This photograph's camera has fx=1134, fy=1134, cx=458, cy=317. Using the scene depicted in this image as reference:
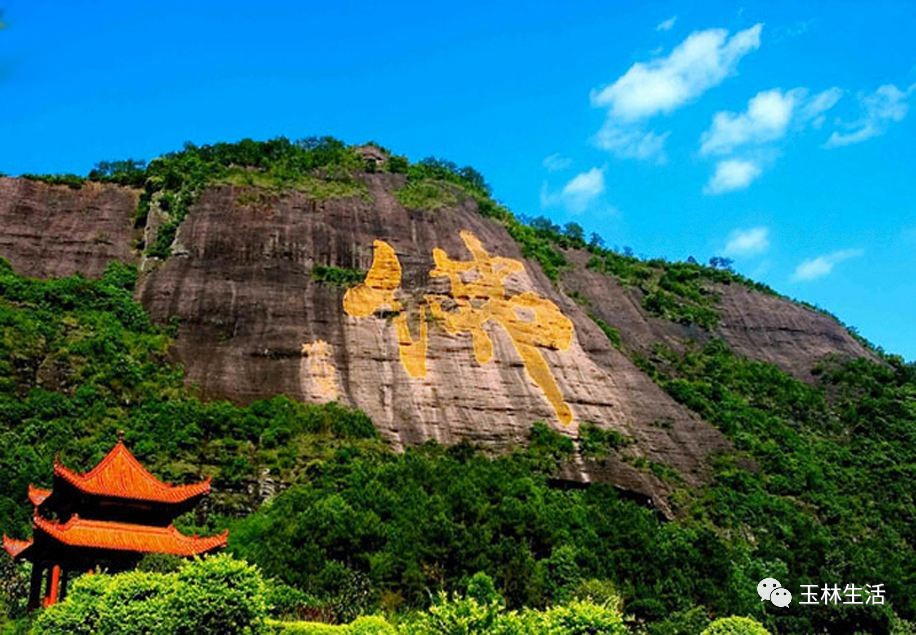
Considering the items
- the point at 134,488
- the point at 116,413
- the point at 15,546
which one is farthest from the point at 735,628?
the point at 116,413

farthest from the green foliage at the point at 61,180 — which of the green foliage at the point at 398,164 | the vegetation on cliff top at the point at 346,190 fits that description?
the green foliage at the point at 398,164

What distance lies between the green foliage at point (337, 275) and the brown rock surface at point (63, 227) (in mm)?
8737

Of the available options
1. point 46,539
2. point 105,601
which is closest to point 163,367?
point 46,539

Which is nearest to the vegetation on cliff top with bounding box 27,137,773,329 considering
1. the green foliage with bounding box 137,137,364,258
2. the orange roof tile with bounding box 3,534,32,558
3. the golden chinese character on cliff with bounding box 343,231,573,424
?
the green foliage with bounding box 137,137,364,258

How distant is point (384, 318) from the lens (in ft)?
155

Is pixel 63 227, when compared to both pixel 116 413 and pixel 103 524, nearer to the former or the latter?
pixel 116 413

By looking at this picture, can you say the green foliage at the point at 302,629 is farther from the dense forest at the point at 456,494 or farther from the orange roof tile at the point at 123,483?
the orange roof tile at the point at 123,483

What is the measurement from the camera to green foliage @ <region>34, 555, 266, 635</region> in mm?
19953

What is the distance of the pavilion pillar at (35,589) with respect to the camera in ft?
77.3

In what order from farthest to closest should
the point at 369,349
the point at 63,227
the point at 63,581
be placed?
the point at 63,227 → the point at 369,349 → the point at 63,581

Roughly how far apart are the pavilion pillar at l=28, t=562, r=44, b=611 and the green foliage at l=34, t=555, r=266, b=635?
333 cm

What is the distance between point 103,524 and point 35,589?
1.90 meters

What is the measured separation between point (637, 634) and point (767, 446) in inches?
748

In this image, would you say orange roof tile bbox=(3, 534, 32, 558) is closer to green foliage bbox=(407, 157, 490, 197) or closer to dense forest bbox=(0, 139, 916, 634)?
dense forest bbox=(0, 139, 916, 634)
